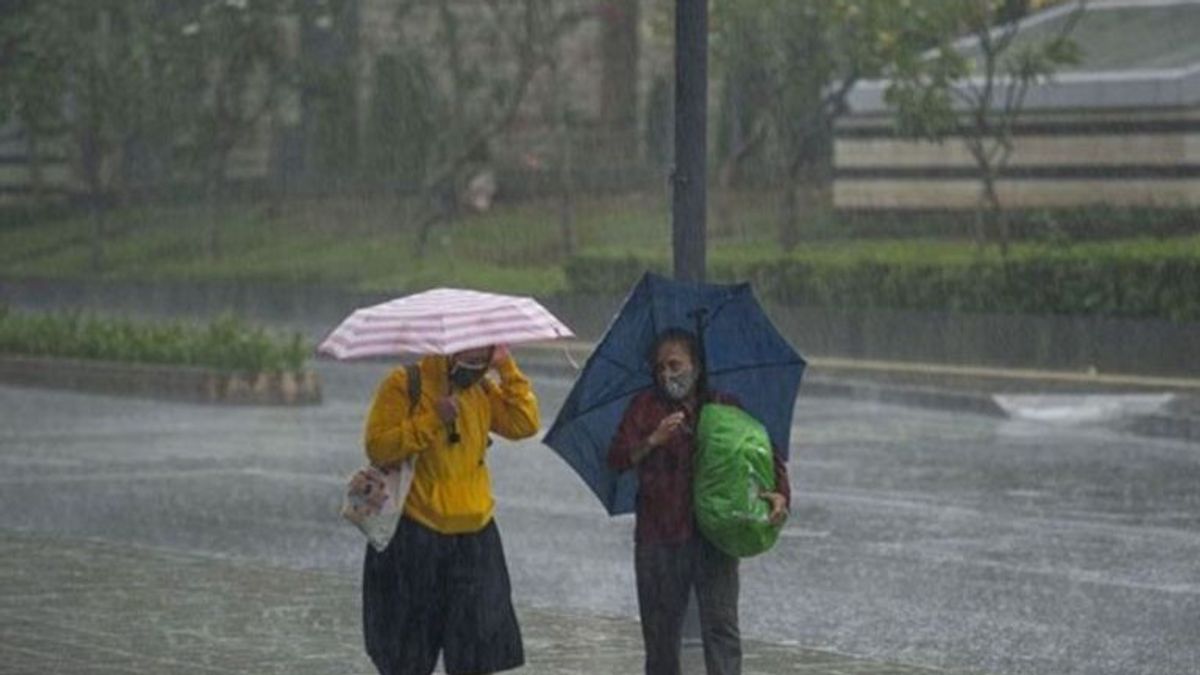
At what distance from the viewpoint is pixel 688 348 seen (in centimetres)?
1006

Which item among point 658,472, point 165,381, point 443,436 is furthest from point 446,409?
point 165,381

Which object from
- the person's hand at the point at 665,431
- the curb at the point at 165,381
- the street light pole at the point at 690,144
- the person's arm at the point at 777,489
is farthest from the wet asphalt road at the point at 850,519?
the person's hand at the point at 665,431

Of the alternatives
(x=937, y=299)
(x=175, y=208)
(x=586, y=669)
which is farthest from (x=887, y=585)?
(x=175, y=208)

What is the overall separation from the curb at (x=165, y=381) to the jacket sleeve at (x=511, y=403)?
18713mm

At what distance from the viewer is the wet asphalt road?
14.5 meters

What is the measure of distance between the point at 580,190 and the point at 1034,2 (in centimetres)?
992

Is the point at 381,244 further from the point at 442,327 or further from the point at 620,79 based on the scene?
the point at 442,327

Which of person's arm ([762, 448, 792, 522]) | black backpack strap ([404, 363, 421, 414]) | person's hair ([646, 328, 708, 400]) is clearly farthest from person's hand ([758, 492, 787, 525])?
black backpack strap ([404, 363, 421, 414])

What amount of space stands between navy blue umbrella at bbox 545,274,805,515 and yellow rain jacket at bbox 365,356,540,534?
188 millimetres

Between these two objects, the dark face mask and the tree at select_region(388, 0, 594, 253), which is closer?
the dark face mask

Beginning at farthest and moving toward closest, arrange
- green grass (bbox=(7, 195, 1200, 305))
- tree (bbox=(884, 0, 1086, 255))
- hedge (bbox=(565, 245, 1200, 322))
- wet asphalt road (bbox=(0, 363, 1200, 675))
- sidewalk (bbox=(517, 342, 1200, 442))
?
green grass (bbox=(7, 195, 1200, 305)) → tree (bbox=(884, 0, 1086, 255)) → hedge (bbox=(565, 245, 1200, 322)) → sidewalk (bbox=(517, 342, 1200, 442)) → wet asphalt road (bbox=(0, 363, 1200, 675))

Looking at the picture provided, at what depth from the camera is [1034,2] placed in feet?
158

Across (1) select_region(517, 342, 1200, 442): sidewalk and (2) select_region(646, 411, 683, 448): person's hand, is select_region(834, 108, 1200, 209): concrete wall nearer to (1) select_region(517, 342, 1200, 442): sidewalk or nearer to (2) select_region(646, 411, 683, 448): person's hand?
(1) select_region(517, 342, 1200, 442): sidewalk

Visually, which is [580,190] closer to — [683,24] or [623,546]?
[623,546]
